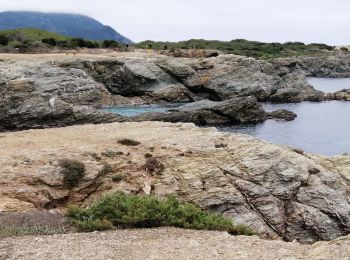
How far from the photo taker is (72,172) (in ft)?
78.2

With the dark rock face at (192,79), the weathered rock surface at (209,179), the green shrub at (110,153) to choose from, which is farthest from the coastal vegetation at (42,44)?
the green shrub at (110,153)

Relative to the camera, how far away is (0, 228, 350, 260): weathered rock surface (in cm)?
1284

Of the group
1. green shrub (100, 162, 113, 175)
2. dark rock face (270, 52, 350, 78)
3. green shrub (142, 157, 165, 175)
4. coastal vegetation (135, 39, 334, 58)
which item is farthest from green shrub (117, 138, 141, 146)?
coastal vegetation (135, 39, 334, 58)

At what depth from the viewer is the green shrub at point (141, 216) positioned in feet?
50.1

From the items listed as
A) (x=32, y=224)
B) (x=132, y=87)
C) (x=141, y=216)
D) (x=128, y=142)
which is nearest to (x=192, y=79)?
(x=132, y=87)

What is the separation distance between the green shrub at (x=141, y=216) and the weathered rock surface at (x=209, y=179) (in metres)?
6.30

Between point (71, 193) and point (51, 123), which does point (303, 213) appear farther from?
point (51, 123)

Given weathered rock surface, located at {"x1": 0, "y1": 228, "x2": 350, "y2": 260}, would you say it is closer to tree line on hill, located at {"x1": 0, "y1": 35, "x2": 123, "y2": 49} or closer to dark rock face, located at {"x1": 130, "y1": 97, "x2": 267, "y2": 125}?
dark rock face, located at {"x1": 130, "y1": 97, "x2": 267, "y2": 125}

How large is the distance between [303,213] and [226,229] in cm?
1017

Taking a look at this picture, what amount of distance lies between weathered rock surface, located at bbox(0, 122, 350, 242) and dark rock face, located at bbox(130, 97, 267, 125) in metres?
29.9

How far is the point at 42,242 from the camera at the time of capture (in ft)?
45.3

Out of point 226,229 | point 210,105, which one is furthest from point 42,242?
point 210,105

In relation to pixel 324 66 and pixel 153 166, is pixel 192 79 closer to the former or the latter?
pixel 153 166

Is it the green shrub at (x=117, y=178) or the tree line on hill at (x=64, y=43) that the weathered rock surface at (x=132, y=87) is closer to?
the tree line on hill at (x=64, y=43)
